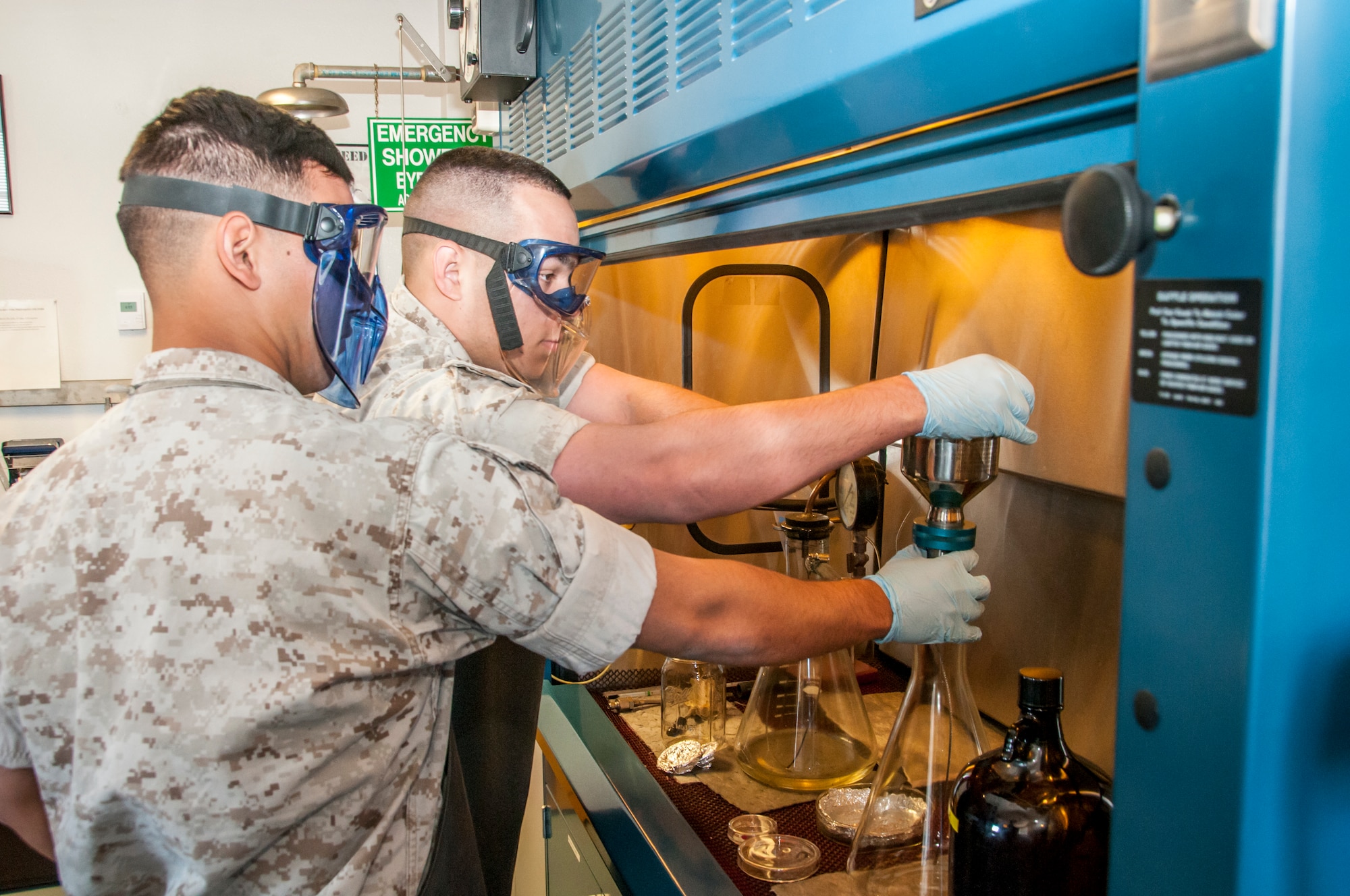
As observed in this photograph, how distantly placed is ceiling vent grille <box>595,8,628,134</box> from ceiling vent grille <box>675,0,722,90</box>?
0.71 feet

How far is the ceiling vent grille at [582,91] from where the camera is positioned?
1.61 m

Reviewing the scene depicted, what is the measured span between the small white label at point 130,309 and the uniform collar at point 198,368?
289 centimetres

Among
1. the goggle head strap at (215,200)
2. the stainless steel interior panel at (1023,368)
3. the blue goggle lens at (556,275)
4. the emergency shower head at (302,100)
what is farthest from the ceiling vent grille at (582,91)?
the emergency shower head at (302,100)

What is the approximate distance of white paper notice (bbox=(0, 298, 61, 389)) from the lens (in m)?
3.34

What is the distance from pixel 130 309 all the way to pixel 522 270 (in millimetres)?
2591

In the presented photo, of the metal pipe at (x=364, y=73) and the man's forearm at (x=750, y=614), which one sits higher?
the metal pipe at (x=364, y=73)

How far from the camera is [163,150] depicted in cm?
102

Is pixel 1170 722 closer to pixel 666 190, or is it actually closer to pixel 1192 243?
pixel 1192 243

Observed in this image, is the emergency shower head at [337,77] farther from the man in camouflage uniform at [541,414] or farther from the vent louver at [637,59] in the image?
the man in camouflage uniform at [541,414]

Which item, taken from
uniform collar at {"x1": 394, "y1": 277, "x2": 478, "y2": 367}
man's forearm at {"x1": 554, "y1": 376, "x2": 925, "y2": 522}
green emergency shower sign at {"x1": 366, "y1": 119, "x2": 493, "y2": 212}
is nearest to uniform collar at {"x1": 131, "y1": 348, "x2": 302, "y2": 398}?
man's forearm at {"x1": 554, "y1": 376, "x2": 925, "y2": 522}

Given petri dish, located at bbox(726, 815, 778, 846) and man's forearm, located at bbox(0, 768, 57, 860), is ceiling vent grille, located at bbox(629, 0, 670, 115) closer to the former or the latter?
petri dish, located at bbox(726, 815, 778, 846)

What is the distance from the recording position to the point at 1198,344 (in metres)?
0.56

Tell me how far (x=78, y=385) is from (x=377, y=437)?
3.18 meters

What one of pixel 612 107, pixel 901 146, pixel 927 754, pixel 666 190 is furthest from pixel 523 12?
pixel 927 754
